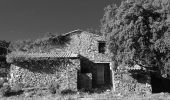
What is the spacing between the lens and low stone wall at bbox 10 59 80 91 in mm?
19969

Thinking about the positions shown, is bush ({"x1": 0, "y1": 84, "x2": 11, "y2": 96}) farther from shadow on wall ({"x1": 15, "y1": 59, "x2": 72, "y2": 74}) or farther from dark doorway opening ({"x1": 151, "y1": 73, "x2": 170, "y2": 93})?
dark doorway opening ({"x1": 151, "y1": 73, "x2": 170, "y2": 93})

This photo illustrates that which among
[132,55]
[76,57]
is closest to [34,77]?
[76,57]

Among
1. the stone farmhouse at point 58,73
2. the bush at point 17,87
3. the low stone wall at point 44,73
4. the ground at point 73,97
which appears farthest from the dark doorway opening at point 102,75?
the bush at point 17,87

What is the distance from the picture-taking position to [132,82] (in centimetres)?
2003

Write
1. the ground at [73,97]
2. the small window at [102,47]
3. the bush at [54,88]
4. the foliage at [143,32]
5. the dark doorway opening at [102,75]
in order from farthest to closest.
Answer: the small window at [102,47], the dark doorway opening at [102,75], the bush at [54,88], the ground at [73,97], the foliage at [143,32]

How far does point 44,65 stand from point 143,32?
33.6 ft

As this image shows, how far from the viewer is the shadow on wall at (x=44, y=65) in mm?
20328

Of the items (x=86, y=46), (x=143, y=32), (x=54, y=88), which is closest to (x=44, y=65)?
(x=54, y=88)

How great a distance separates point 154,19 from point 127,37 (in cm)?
262

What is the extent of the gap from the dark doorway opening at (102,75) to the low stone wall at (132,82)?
3.90 metres

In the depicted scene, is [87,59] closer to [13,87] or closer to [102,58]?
[102,58]

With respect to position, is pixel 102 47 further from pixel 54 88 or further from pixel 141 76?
pixel 54 88

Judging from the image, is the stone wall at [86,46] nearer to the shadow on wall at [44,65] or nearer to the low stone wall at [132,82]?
the shadow on wall at [44,65]

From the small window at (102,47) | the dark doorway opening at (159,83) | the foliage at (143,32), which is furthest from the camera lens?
the small window at (102,47)
